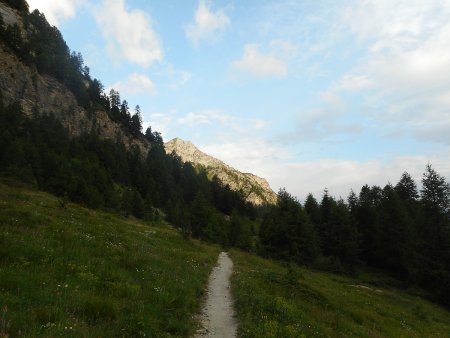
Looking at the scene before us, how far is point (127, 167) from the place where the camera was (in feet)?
442

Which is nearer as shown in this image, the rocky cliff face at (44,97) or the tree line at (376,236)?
the tree line at (376,236)

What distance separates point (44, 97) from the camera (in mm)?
139125

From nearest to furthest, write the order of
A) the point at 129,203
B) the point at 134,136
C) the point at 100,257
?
the point at 100,257 < the point at 129,203 < the point at 134,136

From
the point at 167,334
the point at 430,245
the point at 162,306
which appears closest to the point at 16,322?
the point at 167,334

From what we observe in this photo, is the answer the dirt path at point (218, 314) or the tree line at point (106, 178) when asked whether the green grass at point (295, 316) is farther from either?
the tree line at point (106, 178)

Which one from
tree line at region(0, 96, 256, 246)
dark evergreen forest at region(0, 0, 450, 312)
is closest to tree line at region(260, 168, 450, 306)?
dark evergreen forest at region(0, 0, 450, 312)

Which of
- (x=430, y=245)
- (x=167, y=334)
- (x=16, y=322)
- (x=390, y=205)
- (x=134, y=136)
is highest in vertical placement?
(x=134, y=136)

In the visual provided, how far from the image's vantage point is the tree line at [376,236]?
184 feet

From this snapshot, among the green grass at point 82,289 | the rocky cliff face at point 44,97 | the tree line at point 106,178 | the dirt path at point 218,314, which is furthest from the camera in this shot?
the rocky cliff face at point 44,97

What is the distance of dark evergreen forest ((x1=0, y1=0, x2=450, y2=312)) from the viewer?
5838cm

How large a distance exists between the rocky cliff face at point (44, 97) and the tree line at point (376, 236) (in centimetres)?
9638

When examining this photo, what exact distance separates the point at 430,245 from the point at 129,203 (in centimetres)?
6765

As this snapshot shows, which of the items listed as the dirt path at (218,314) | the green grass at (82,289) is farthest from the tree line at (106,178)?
the dirt path at (218,314)

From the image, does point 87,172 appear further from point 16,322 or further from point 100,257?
point 16,322
